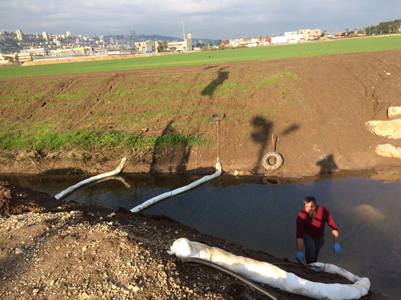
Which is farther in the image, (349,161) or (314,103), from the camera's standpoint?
(314,103)

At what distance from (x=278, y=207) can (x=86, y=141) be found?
1163 cm

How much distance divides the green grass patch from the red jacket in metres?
9.45

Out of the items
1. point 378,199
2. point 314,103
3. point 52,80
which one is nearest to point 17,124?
point 52,80

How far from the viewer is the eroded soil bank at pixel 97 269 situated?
11.6ft

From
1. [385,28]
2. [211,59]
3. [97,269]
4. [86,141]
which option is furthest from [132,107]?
[385,28]

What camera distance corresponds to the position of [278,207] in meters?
9.72

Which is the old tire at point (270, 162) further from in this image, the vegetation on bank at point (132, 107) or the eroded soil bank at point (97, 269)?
the eroded soil bank at point (97, 269)

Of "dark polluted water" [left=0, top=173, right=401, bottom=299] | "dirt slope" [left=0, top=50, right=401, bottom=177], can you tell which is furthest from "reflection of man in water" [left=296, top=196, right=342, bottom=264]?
"dirt slope" [left=0, top=50, right=401, bottom=177]

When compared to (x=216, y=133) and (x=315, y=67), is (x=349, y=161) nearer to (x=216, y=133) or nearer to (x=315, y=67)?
(x=216, y=133)

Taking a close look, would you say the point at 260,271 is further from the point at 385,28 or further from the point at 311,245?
the point at 385,28

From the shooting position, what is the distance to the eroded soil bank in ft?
11.6

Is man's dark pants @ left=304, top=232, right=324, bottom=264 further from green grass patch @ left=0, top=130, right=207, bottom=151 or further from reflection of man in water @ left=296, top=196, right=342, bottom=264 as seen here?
green grass patch @ left=0, top=130, right=207, bottom=151

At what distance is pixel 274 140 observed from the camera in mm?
14281

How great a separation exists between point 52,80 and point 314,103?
21.4 meters
